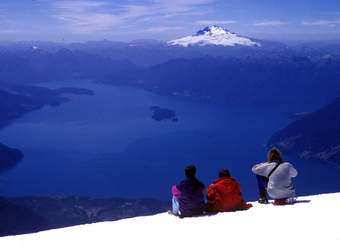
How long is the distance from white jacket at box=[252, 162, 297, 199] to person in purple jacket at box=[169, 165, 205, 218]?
165 cm

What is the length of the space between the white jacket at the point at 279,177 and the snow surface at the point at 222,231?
18.1 inches

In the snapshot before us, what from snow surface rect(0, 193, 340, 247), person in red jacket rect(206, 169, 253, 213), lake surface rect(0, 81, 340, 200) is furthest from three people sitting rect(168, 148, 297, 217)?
lake surface rect(0, 81, 340, 200)

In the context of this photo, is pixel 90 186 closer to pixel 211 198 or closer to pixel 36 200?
pixel 36 200

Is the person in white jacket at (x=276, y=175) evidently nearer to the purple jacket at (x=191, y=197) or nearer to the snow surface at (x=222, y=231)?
the snow surface at (x=222, y=231)

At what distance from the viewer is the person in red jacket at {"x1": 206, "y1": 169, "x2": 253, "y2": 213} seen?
838cm

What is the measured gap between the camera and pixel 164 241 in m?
7.24

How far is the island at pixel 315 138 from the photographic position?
6427 inches

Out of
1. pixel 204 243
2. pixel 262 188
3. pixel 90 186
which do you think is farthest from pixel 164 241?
pixel 90 186

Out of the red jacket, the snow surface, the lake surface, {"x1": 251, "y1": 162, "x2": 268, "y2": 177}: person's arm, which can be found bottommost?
the lake surface

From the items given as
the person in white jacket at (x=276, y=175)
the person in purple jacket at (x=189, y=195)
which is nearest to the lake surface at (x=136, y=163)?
the person in white jacket at (x=276, y=175)

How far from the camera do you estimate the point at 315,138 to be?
179625 mm

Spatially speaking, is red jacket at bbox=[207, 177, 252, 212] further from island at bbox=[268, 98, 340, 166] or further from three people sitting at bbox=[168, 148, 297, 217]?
island at bbox=[268, 98, 340, 166]

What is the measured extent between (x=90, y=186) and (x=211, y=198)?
424ft

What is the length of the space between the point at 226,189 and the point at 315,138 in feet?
620
